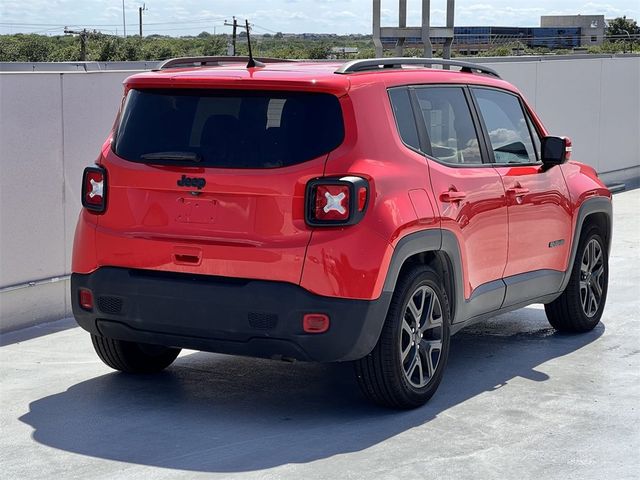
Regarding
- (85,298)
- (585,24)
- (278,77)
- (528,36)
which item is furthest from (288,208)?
(585,24)

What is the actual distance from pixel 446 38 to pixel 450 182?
6967 millimetres

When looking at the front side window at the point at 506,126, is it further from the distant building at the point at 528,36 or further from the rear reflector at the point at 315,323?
the distant building at the point at 528,36

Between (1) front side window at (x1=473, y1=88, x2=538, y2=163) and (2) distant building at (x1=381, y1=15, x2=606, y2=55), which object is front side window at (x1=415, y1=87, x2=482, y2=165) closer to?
(1) front side window at (x1=473, y1=88, x2=538, y2=163)

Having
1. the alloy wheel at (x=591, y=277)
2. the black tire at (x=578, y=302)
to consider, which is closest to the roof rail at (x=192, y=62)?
the black tire at (x=578, y=302)

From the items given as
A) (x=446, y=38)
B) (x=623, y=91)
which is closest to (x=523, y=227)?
(x=446, y=38)

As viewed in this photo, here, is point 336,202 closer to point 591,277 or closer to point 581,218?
point 581,218

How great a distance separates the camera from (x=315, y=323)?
18.9 ft

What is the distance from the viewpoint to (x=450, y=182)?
659 cm

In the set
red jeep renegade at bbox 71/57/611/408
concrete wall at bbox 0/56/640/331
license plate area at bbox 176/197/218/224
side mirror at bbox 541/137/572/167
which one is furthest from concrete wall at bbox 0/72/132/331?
side mirror at bbox 541/137/572/167

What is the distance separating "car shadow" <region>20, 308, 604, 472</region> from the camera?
5.58m

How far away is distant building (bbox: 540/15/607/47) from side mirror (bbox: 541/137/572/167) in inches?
5139

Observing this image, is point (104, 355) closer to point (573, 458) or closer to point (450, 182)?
point (450, 182)

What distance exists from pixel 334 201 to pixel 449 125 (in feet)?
4.50

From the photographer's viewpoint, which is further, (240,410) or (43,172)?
(43,172)
